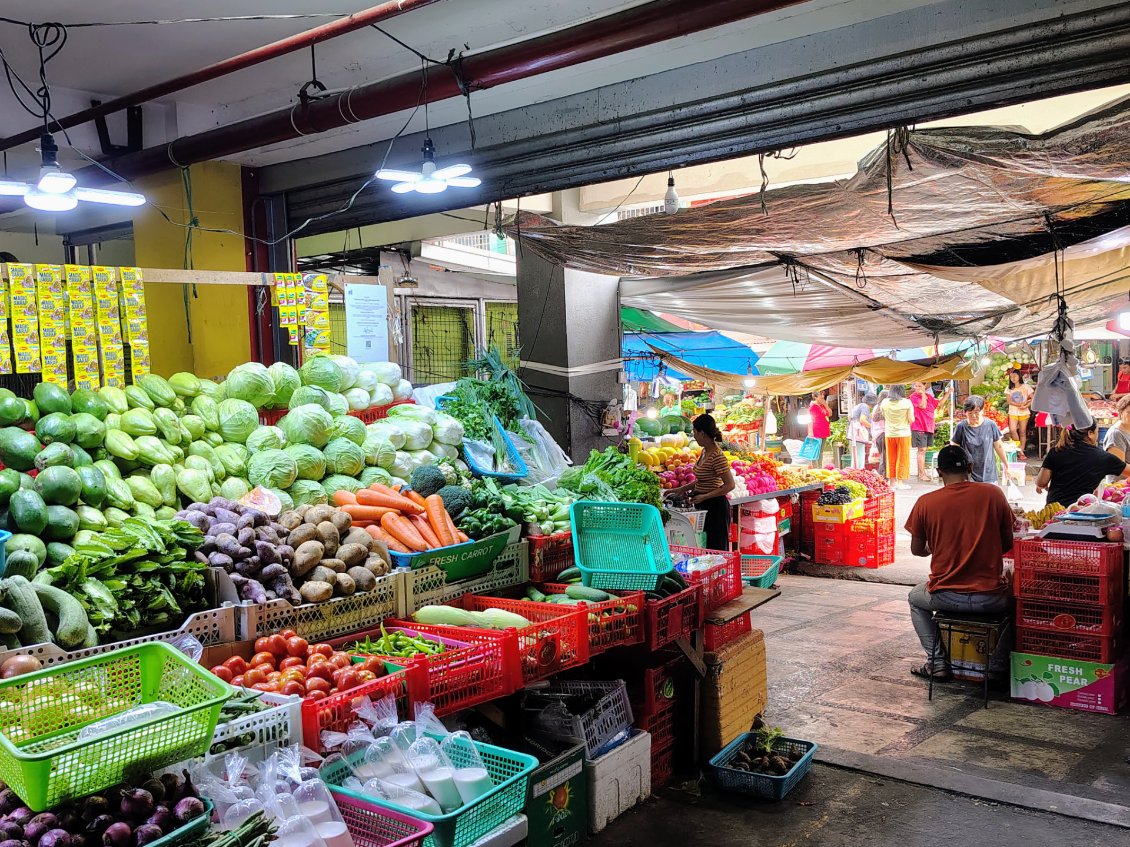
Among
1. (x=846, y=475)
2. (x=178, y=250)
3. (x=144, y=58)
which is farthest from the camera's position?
(x=846, y=475)

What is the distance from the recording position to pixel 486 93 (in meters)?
6.02

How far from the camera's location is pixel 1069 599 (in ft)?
19.8

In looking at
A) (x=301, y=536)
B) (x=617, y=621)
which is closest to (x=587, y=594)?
(x=617, y=621)

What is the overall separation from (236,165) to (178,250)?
906 millimetres

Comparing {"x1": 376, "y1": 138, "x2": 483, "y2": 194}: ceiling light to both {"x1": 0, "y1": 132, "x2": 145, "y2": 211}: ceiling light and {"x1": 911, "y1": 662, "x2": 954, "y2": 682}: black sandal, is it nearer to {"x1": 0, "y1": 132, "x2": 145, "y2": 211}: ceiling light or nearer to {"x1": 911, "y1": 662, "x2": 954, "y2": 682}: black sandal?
{"x1": 0, "y1": 132, "x2": 145, "y2": 211}: ceiling light

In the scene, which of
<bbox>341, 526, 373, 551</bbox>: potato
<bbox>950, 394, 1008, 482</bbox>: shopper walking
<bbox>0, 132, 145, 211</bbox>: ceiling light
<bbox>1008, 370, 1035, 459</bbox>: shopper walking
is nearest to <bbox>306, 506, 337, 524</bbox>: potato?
<bbox>341, 526, 373, 551</bbox>: potato

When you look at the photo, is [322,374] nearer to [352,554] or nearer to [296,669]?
[352,554]

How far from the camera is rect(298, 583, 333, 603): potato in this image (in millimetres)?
3975

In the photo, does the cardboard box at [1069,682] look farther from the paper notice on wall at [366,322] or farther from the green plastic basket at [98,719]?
the green plastic basket at [98,719]

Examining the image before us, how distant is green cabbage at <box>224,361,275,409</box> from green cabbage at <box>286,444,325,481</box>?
23.0 inches

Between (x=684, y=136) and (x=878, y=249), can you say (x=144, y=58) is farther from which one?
(x=878, y=249)

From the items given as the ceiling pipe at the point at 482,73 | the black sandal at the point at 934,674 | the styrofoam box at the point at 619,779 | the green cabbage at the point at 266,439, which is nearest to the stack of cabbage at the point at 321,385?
the green cabbage at the point at 266,439

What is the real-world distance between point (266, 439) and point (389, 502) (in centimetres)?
110

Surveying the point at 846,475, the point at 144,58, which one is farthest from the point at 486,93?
the point at 846,475
